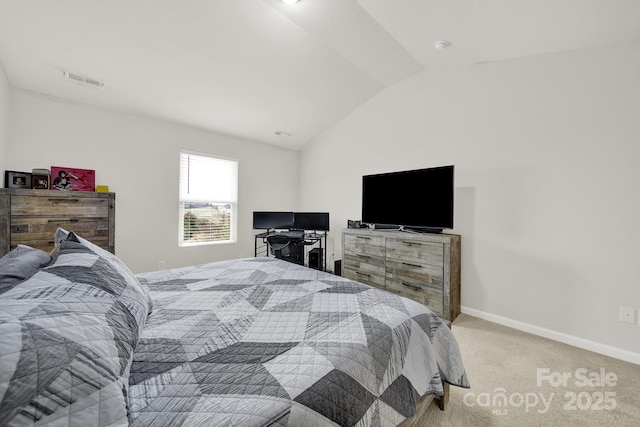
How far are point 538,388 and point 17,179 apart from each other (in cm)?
489

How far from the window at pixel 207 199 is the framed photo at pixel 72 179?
1045 mm

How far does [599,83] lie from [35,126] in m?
5.54

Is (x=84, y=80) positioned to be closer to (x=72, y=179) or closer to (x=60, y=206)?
(x=72, y=179)

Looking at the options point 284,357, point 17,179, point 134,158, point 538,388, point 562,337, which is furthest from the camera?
point 134,158

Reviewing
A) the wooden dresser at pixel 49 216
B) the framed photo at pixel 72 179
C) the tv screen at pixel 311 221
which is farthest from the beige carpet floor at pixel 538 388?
the framed photo at pixel 72 179

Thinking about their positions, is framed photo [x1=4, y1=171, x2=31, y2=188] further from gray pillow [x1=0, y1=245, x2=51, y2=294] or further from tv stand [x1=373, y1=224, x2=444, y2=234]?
tv stand [x1=373, y1=224, x2=444, y2=234]

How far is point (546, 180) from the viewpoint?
2527mm

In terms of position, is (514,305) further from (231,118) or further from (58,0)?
(58,0)

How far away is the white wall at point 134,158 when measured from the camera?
295cm

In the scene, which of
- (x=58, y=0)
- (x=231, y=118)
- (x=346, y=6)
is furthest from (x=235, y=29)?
(x=231, y=118)

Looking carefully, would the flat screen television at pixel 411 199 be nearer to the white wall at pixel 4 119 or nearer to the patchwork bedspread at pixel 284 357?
the patchwork bedspread at pixel 284 357

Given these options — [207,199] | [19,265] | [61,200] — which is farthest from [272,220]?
[19,265]

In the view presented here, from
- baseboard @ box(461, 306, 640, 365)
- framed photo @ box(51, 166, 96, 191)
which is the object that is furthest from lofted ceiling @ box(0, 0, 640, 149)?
baseboard @ box(461, 306, 640, 365)

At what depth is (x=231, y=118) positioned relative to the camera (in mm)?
3936
